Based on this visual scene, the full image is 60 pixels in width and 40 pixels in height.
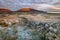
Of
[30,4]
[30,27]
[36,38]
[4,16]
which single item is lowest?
[36,38]

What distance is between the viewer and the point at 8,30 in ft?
4.45

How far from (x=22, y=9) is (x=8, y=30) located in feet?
0.89

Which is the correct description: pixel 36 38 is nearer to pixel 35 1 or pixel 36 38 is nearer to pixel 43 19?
pixel 43 19

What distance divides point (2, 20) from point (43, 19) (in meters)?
0.44

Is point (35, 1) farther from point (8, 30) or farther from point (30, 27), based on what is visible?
point (8, 30)

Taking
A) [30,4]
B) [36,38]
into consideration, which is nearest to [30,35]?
[36,38]

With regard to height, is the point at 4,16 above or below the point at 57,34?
above

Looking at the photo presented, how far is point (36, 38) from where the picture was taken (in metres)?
1.38

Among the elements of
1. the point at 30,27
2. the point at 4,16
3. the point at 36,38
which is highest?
the point at 4,16

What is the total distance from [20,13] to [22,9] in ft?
0.16

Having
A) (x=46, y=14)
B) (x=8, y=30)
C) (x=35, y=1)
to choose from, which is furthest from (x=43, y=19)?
(x=8, y=30)

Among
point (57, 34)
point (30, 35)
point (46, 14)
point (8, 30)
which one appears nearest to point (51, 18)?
point (46, 14)

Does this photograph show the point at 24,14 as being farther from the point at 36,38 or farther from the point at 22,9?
the point at 36,38

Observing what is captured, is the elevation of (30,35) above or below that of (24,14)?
below
